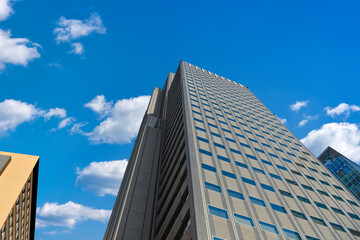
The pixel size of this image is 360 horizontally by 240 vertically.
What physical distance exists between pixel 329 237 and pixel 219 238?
1486 centimetres

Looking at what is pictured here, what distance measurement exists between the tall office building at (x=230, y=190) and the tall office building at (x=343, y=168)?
25923 millimetres

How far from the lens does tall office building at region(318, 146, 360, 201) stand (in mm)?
67769

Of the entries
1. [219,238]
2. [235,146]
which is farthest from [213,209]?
[235,146]

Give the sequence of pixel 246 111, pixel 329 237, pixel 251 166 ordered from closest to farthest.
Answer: pixel 329 237, pixel 251 166, pixel 246 111

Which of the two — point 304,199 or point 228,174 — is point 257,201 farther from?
point 304,199

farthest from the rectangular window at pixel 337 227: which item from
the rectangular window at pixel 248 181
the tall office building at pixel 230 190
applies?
the rectangular window at pixel 248 181

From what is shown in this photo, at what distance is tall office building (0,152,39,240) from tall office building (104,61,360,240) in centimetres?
1871

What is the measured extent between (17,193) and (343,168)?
88.6 meters

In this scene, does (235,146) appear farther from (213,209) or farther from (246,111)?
(246,111)

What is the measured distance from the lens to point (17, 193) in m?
42.6

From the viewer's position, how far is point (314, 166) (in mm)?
48312

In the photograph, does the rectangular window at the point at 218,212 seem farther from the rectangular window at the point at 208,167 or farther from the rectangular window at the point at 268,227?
the rectangular window at the point at 208,167

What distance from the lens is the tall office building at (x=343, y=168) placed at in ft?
222

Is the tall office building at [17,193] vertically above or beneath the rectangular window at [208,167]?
above
